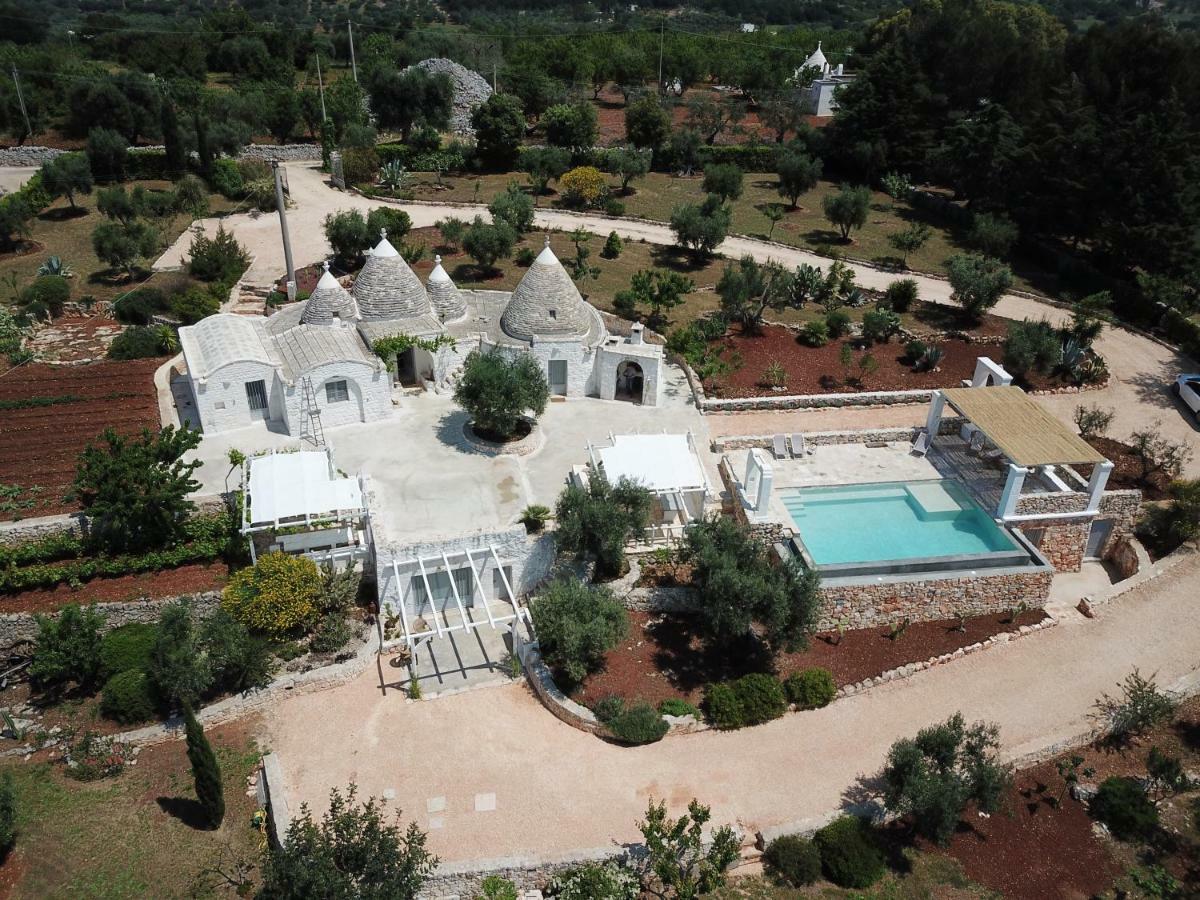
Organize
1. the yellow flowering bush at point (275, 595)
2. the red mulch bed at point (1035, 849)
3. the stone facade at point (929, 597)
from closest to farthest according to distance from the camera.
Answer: the red mulch bed at point (1035, 849), the yellow flowering bush at point (275, 595), the stone facade at point (929, 597)

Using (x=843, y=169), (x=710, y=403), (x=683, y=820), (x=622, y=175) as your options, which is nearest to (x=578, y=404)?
(x=710, y=403)

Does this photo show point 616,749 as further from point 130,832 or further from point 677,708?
point 130,832

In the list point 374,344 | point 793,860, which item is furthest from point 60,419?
point 793,860

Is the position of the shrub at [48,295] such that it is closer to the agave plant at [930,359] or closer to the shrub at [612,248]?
the shrub at [612,248]

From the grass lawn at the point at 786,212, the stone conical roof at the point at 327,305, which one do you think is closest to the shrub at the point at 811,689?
the stone conical roof at the point at 327,305

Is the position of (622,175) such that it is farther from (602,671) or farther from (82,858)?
(82,858)

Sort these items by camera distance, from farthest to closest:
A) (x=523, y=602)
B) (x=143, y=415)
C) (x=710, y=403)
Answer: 1. (x=710, y=403)
2. (x=143, y=415)
3. (x=523, y=602)
